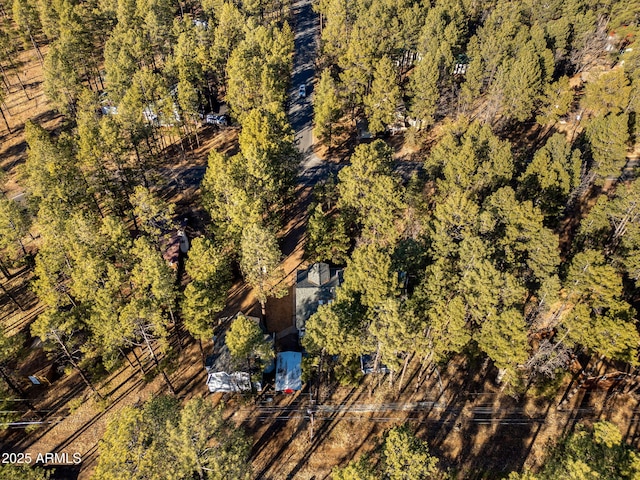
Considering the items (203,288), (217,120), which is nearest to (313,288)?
(203,288)

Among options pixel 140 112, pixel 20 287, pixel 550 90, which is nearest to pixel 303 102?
pixel 140 112

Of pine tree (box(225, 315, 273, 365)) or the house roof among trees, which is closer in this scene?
pine tree (box(225, 315, 273, 365))

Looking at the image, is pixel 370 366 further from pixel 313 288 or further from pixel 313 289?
pixel 313 288

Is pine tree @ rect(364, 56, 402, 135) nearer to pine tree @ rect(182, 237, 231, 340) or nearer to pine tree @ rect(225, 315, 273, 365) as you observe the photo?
pine tree @ rect(182, 237, 231, 340)

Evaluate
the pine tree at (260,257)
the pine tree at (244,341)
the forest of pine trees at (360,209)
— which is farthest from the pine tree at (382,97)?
the pine tree at (244,341)

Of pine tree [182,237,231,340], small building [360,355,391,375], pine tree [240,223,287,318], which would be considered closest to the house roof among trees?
pine tree [240,223,287,318]

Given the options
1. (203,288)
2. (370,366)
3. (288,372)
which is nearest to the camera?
(203,288)

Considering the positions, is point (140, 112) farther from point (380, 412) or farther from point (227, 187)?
point (380, 412)
